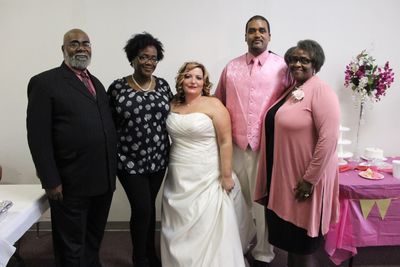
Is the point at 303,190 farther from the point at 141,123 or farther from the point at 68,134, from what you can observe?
the point at 68,134

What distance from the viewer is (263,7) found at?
2445mm

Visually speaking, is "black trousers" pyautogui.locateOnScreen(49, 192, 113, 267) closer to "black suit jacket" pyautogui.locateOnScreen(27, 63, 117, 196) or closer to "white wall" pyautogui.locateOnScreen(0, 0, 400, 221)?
"black suit jacket" pyautogui.locateOnScreen(27, 63, 117, 196)

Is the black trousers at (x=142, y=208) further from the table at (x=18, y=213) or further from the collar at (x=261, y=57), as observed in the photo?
the collar at (x=261, y=57)

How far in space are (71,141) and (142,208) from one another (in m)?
0.62

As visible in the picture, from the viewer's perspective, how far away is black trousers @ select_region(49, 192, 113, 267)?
1627 mm

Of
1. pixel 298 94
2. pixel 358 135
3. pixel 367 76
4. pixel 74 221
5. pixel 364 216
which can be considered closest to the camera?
pixel 298 94

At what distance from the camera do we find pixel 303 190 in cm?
152

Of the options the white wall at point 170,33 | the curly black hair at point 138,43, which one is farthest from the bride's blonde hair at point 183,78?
the white wall at point 170,33

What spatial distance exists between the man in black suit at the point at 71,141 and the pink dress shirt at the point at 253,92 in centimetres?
77

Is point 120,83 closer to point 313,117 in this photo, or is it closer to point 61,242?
point 61,242

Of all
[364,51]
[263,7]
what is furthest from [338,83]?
[263,7]

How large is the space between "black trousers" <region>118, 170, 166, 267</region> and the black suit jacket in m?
0.19

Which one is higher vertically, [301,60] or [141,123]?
[301,60]

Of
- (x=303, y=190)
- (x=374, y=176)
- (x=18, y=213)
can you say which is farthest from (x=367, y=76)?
(x=18, y=213)
